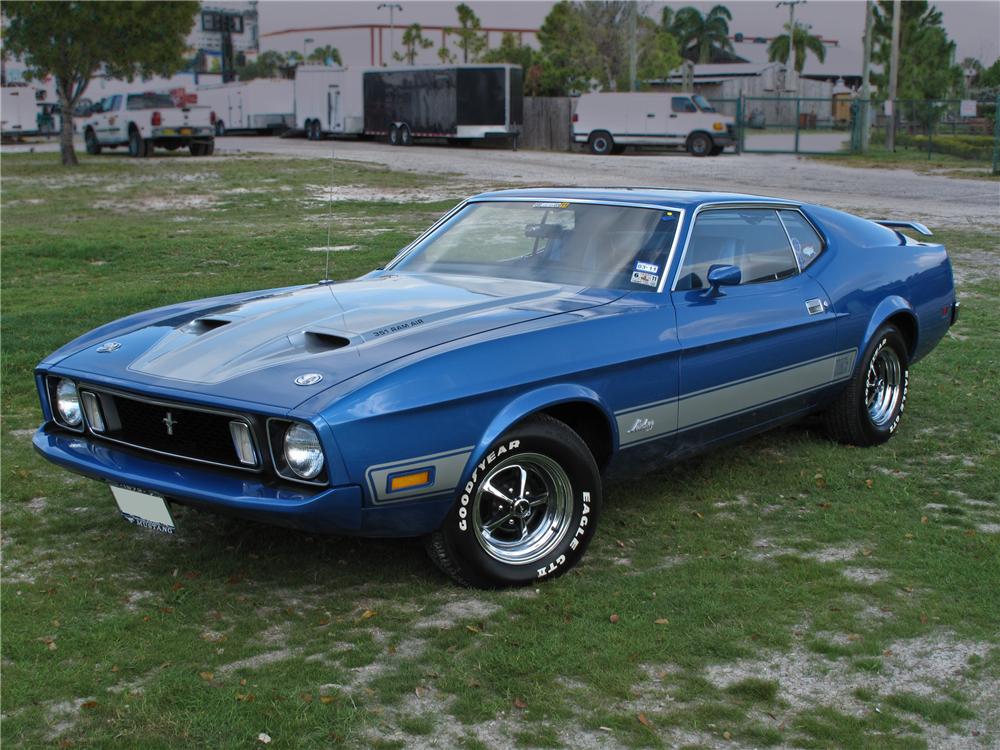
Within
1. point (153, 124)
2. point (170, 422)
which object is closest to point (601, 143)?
point (153, 124)

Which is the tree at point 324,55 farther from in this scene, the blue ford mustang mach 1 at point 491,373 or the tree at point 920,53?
Result: the blue ford mustang mach 1 at point 491,373

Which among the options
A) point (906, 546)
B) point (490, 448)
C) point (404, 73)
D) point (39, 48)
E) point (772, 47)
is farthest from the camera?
point (772, 47)

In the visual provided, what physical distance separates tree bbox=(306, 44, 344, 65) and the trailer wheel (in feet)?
157

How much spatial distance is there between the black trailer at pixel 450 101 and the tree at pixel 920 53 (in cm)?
2511

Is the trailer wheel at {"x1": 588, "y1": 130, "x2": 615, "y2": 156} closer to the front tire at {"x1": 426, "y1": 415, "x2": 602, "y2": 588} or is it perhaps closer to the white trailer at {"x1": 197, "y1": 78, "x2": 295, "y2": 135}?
the white trailer at {"x1": 197, "y1": 78, "x2": 295, "y2": 135}

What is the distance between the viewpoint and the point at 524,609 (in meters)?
4.01

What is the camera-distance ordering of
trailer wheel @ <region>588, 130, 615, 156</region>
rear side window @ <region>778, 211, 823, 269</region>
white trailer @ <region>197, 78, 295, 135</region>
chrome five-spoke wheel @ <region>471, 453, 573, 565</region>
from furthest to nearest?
white trailer @ <region>197, 78, 295, 135</region>
trailer wheel @ <region>588, 130, 615, 156</region>
rear side window @ <region>778, 211, 823, 269</region>
chrome five-spoke wheel @ <region>471, 453, 573, 565</region>

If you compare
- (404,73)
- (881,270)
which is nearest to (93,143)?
(404,73)

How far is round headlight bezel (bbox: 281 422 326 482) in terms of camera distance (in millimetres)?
3707

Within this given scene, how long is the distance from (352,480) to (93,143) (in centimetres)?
3312

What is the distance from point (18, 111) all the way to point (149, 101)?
18976 mm

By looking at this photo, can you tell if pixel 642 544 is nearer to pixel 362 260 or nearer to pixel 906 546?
pixel 906 546

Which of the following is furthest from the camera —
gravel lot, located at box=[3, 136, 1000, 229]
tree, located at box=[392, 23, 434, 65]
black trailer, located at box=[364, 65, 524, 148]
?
tree, located at box=[392, 23, 434, 65]

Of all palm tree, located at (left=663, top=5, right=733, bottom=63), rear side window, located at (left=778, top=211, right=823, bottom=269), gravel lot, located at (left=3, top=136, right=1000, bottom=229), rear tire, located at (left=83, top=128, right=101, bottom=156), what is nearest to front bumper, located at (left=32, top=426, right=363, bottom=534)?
rear side window, located at (left=778, top=211, right=823, bottom=269)
